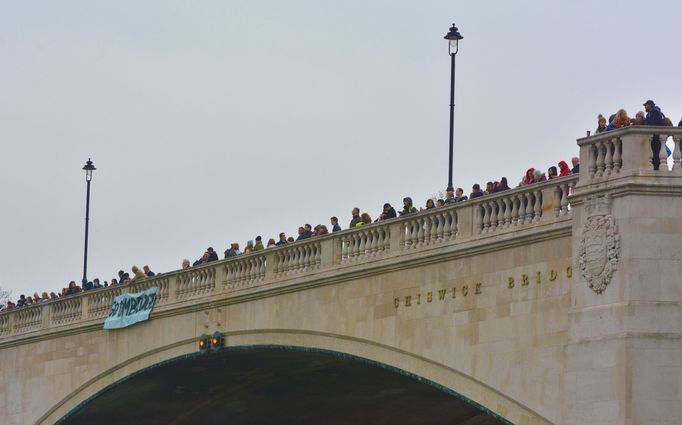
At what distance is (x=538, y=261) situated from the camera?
39.2 meters

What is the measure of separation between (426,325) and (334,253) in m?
4.90

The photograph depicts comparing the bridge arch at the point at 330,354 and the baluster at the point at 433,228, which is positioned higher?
the baluster at the point at 433,228

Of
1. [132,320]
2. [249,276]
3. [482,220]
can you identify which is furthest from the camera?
[132,320]

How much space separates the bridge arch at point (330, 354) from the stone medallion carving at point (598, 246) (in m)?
3.11

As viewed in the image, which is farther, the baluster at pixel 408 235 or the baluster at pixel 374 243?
the baluster at pixel 374 243

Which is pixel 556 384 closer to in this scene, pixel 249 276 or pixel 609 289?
pixel 609 289

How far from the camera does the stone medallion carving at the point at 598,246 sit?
36.7m

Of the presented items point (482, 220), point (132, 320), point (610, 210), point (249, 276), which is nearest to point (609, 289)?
point (610, 210)

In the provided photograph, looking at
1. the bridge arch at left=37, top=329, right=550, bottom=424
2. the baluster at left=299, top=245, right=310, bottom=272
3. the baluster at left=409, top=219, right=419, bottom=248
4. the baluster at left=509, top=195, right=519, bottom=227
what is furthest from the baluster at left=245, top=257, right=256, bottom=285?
the baluster at left=509, top=195, right=519, bottom=227

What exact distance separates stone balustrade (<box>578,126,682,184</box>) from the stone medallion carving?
1.86 feet

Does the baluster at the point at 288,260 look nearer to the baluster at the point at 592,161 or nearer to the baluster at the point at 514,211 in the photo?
the baluster at the point at 514,211

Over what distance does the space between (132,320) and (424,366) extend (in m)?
15.4

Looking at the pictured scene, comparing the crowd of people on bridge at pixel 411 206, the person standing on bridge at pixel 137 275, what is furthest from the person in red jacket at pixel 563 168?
the person standing on bridge at pixel 137 275

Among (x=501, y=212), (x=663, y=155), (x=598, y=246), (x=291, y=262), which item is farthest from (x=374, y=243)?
(x=663, y=155)
